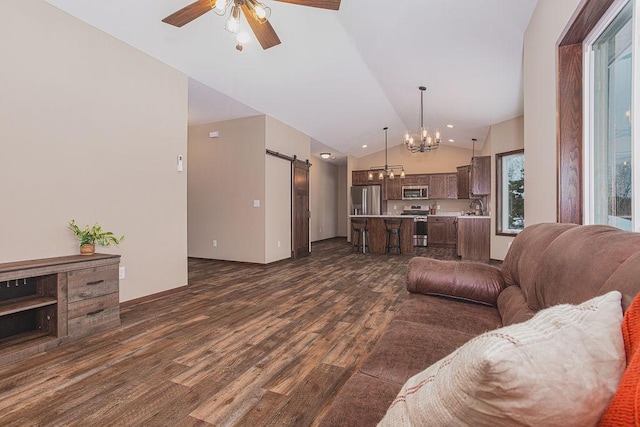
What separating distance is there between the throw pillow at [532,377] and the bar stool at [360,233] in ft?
23.1

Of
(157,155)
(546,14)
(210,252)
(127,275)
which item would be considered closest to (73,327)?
(127,275)

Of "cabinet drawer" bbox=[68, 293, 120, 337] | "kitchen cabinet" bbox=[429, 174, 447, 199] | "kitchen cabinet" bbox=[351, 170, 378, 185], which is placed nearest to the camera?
"cabinet drawer" bbox=[68, 293, 120, 337]

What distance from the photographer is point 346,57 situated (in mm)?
4434

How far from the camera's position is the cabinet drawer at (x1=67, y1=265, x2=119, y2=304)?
96.4 inches

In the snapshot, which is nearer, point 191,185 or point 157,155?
point 157,155

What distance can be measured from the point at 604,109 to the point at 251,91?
4.23 metres

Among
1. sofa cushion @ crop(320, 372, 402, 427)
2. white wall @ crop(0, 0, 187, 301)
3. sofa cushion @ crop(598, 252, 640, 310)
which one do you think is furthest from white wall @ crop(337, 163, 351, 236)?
sofa cushion @ crop(598, 252, 640, 310)

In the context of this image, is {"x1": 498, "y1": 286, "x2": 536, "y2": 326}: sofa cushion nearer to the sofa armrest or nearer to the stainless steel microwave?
the sofa armrest

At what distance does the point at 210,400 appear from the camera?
1.69 meters

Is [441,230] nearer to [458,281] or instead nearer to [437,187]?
[437,187]

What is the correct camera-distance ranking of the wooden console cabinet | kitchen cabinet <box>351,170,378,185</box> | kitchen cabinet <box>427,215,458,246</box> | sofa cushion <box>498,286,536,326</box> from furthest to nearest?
kitchen cabinet <box>351,170,378,185</box> < kitchen cabinet <box>427,215,458,246</box> < the wooden console cabinet < sofa cushion <box>498,286,536,326</box>

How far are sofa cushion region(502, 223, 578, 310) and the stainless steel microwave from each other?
25.5 feet

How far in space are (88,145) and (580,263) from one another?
3724 millimetres

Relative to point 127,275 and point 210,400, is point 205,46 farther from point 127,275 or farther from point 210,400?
point 210,400
